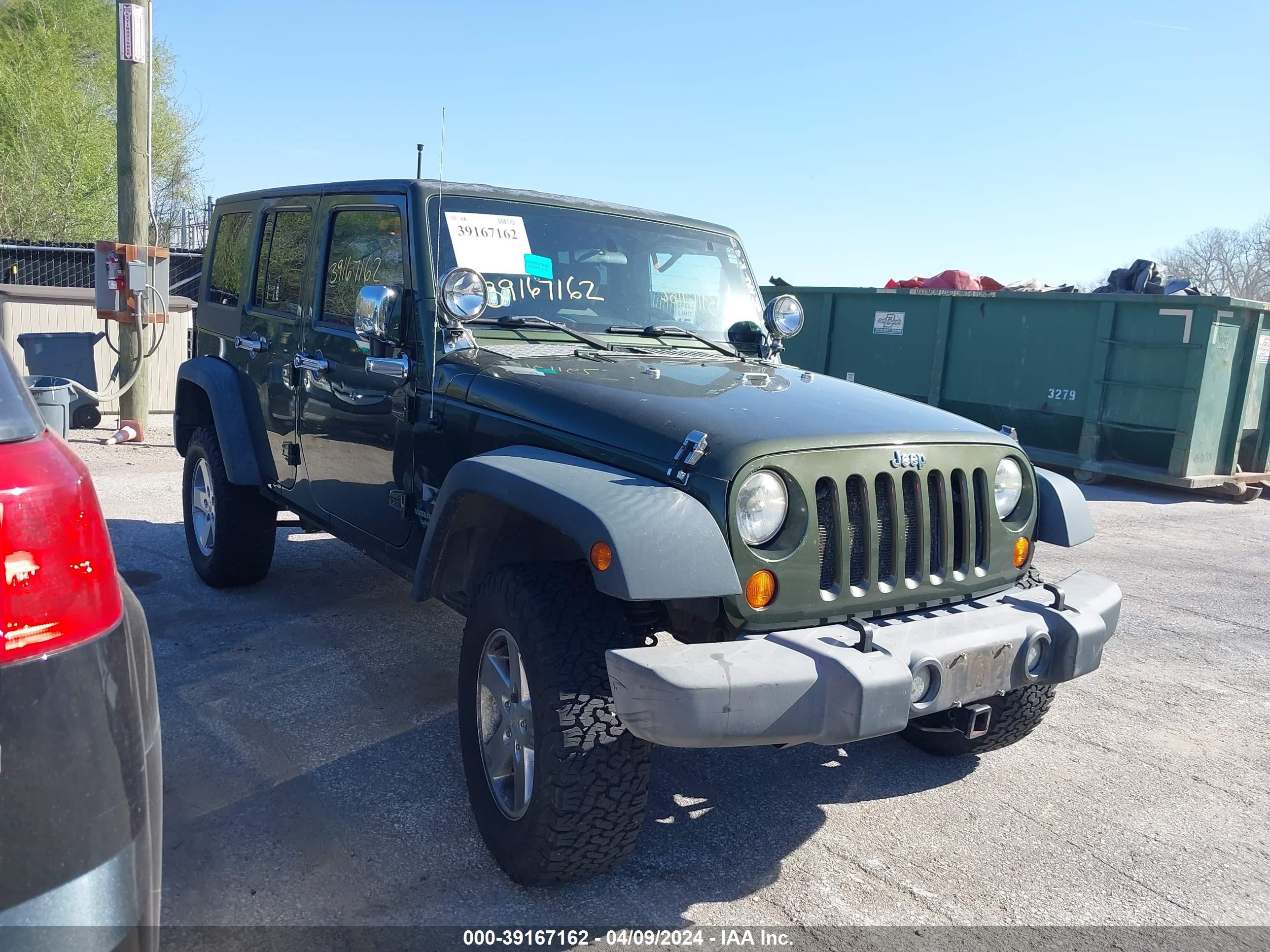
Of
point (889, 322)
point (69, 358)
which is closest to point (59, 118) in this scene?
point (69, 358)

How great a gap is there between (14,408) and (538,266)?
2410mm

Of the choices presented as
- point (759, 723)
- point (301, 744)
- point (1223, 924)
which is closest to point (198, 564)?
point (301, 744)

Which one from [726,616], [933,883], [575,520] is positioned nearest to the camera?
[575,520]

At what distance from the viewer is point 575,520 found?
99.7 inches

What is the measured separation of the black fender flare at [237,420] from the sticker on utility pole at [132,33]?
17.9 feet

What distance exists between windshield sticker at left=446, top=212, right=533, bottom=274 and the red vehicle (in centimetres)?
218

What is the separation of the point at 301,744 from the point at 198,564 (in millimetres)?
2194

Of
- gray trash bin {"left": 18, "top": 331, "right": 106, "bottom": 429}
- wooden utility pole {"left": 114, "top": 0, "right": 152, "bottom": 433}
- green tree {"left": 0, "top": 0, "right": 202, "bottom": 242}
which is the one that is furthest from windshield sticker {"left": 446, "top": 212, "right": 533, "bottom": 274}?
green tree {"left": 0, "top": 0, "right": 202, "bottom": 242}

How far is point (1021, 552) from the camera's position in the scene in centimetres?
329

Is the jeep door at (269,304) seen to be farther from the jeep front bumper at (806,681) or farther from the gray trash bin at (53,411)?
the jeep front bumper at (806,681)

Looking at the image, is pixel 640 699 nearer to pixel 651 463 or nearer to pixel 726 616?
pixel 726 616

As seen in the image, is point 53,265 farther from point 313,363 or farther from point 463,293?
point 463,293

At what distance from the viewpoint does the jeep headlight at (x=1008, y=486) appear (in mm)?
3246

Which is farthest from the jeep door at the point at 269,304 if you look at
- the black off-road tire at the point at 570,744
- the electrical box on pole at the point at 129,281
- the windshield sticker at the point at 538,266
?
the electrical box on pole at the point at 129,281
